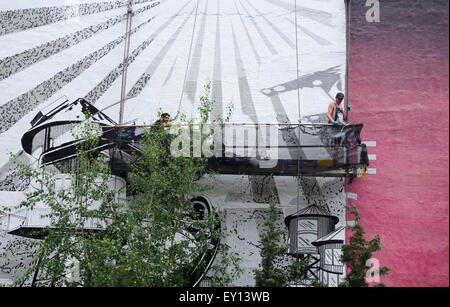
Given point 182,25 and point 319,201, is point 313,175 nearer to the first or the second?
point 319,201

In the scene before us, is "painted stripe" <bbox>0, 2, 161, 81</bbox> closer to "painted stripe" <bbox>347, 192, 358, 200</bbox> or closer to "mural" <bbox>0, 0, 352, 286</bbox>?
"mural" <bbox>0, 0, 352, 286</bbox>

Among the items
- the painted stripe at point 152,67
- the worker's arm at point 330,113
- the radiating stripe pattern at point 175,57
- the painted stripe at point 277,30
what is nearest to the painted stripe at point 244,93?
the radiating stripe pattern at point 175,57

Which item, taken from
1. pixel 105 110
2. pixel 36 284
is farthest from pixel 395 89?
pixel 36 284

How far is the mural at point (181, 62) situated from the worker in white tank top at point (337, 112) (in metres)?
0.43

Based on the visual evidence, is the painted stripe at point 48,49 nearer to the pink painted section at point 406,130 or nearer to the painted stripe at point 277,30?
the painted stripe at point 277,30

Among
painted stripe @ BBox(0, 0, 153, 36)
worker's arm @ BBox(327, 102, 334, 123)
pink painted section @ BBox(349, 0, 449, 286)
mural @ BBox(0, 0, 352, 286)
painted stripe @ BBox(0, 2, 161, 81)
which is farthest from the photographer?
painted stripe @ BBox(0, 0, 153, 36)

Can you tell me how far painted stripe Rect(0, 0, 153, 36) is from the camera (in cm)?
1291

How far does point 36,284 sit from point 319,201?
777 cm

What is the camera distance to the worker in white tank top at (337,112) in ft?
35.9

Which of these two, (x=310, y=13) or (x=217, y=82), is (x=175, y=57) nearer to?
(x=217, y=82)

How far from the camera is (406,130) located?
1108cm

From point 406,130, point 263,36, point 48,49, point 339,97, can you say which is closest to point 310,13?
point 263,36

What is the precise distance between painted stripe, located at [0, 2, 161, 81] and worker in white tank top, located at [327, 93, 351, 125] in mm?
6310

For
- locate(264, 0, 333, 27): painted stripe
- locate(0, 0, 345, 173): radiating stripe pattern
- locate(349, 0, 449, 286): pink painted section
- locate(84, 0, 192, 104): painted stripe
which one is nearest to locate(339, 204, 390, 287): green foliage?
locate(349, 0, 449, 286): pink painted section
